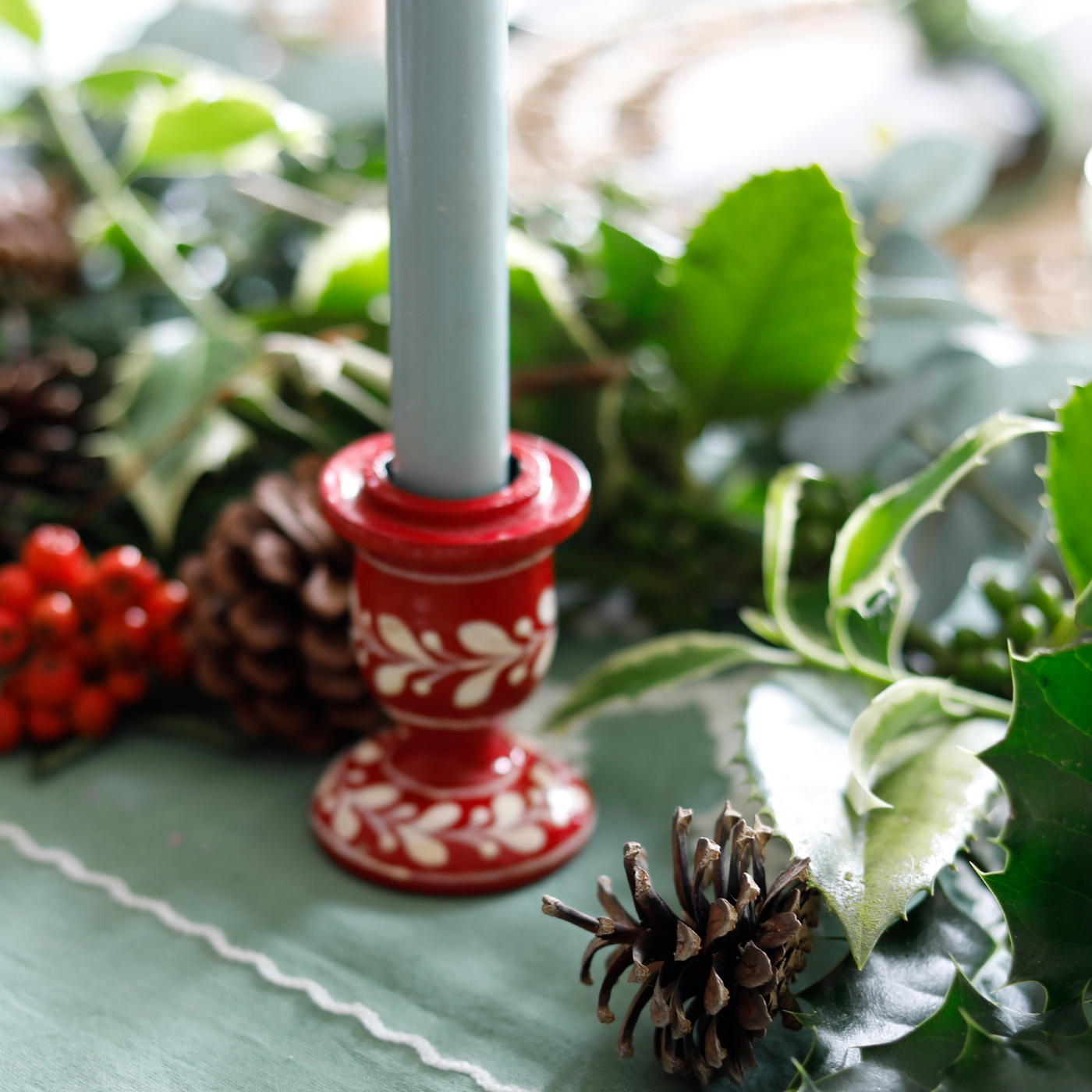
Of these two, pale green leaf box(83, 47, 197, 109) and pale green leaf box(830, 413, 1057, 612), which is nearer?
pale green leaf box(830, 413, 1057, 612)

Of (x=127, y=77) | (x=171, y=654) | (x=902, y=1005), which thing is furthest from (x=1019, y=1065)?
(x=127, y=77)

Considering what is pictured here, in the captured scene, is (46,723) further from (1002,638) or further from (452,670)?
(1002,638)

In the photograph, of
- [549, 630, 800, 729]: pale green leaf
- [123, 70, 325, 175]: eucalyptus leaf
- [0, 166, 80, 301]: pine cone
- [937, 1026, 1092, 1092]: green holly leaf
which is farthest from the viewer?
[0, 166, 80, 301]: pine cone

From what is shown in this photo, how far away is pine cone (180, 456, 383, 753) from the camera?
328 mm

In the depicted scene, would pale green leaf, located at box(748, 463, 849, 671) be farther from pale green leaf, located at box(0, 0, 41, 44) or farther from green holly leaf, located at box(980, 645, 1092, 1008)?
pale green leaf, located at box(0, 0, 41, 44)

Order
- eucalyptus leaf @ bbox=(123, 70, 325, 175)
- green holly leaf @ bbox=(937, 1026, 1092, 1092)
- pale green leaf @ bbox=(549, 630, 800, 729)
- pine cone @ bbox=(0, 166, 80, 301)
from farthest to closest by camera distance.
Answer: pine cone @ bbox=(0, 166, 80, 301) → eucalyptus leaf @ bbox=(123, 70, 325, 175) → pale green leaf @ bbox=(549, 630, 800, 729) → green holly leaf @ bbox=(937, 1026, 1092, 1092)

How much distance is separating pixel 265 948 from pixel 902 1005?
15 centimetres

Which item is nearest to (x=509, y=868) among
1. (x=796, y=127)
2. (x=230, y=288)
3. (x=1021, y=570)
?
(x=1021, y=570)

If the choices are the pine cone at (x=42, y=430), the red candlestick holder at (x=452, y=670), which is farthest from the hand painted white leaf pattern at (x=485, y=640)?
the pine cone at (x=42, y=430)

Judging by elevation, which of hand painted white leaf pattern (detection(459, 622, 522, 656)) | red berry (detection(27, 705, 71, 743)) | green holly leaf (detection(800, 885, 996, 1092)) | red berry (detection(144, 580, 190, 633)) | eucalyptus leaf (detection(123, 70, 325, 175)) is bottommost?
red berry (detection(27, 705, 71, 743))

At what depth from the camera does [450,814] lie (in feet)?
0.97

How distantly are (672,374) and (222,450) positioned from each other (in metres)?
0.16

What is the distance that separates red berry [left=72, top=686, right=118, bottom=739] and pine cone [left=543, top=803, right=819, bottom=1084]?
189 millimetres

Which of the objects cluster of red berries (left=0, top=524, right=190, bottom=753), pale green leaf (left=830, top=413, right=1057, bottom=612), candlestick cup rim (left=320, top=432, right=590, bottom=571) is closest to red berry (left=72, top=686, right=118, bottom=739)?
cluster of red berries (left=0, top=524, right=190, bottom=753)
